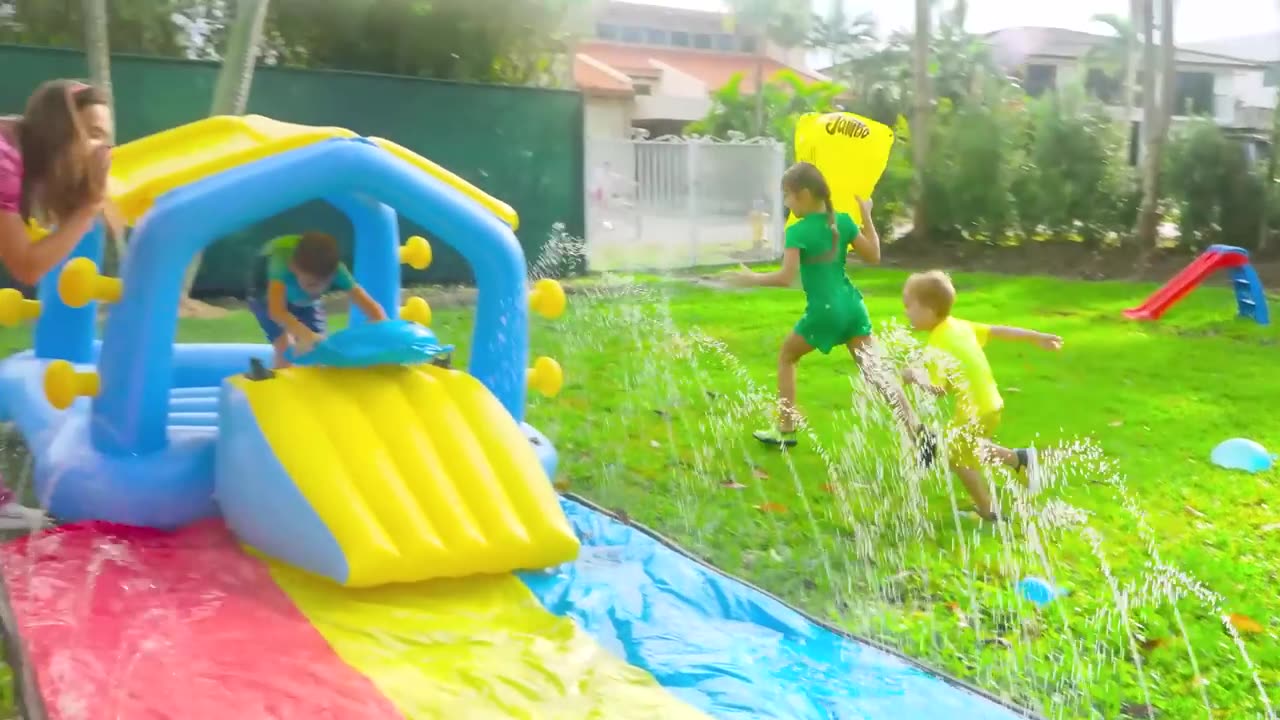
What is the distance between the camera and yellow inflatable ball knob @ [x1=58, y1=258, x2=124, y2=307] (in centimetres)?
332

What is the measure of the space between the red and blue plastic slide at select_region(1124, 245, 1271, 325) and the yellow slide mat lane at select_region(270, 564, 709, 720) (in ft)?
25.2

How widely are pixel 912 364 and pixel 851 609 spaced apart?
1.22 metres

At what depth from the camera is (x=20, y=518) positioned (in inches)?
135

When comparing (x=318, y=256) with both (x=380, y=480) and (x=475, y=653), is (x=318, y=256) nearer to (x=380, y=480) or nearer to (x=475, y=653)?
(x=380, y=480)

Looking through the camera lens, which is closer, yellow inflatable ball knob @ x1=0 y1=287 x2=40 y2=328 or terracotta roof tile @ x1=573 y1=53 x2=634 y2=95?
yellow inflatable ball knob @ x1=0 y1=287 x2=40 y2=328

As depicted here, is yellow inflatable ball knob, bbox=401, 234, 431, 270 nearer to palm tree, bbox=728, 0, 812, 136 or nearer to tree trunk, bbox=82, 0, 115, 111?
tree trunk, bbox=82, 0, 115, 111

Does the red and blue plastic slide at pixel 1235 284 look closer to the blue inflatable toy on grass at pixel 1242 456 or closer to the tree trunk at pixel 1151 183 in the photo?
the tree trunk at pixel 1151 183

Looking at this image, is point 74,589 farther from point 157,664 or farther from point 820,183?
point 820,183

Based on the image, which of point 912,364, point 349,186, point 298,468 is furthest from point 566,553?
point 912,364

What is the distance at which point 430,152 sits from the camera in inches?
439

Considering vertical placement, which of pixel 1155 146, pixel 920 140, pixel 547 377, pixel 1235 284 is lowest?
pixel 1235 284

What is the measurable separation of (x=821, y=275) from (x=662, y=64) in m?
29.3

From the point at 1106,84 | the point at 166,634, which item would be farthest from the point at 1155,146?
the point at 1106,84

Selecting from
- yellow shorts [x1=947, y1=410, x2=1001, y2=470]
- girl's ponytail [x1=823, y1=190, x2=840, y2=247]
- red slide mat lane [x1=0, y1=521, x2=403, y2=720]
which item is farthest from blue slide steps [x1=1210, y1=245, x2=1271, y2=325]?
red slide mat lane [x1=0, y1=521, x2=403, y2=720]
